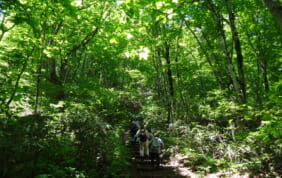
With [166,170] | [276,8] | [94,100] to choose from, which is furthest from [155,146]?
[276,8]

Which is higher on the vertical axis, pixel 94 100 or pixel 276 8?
pixel 276 8

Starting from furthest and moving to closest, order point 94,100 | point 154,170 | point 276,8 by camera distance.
→ 1. point 94,100
2. point 154,170
3. point 276,8

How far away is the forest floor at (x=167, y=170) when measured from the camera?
6.35 meters

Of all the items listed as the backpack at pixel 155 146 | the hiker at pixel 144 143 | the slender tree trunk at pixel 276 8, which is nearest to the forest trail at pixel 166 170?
the hiker at pixel 144 143

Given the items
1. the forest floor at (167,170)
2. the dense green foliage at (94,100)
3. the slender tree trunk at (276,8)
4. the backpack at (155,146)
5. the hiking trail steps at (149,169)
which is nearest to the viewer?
the slender tree trunk at (276,8)

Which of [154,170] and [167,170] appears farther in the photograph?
[167,170]

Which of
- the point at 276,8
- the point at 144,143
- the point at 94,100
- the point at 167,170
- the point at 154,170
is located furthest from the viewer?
the point at 94,100

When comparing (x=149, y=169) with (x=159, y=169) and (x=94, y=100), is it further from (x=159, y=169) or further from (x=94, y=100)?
(x=94, y=100)

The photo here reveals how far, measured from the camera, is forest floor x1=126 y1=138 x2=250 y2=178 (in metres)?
6.35

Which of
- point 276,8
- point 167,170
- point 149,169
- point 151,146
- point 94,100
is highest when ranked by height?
point 276,8

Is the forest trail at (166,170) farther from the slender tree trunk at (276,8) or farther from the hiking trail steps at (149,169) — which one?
the slender tree trunk at (276,8)

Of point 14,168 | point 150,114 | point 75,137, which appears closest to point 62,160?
point 75,137

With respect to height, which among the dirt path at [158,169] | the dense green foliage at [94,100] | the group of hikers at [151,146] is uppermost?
the dense green foliage at [94,100]

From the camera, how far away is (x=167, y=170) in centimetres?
759
